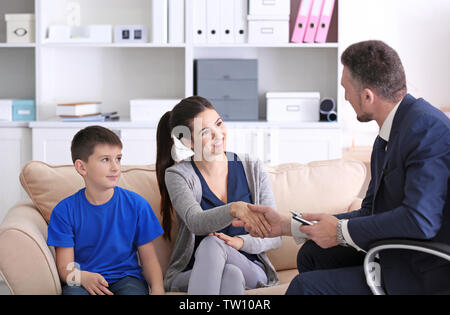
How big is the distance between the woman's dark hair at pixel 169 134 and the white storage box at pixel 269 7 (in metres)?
1.55

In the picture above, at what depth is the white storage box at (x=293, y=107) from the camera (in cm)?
388

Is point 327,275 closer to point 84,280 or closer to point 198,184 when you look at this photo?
point 198,184

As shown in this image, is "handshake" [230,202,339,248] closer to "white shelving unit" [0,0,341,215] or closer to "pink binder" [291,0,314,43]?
"pink binder" [291,0,314,43]

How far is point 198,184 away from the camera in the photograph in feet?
7.64

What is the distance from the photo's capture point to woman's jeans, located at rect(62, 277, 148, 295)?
2.05 meters

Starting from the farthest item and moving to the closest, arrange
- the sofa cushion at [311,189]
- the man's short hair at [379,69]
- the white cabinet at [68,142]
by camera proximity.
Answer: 1. the white cabinet at [68,142]
2. the sofa cushion at [311,189]
3. the man's short hair at [379,69]

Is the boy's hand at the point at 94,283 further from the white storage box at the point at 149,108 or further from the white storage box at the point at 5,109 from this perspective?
the white storage box at the point at 5,109

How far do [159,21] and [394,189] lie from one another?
7.68 feet

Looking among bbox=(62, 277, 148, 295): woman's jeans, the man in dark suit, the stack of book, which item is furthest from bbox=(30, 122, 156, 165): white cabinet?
the man in dark suit

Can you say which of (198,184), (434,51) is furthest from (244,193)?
(434,51)

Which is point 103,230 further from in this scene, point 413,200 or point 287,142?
point 287,142

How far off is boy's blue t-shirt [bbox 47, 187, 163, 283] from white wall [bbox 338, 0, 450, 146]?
2165mm

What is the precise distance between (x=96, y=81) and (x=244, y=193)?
2169mm

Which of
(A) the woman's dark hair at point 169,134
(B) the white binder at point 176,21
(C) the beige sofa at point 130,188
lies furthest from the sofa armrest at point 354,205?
(B) the white binder at point 176,21
